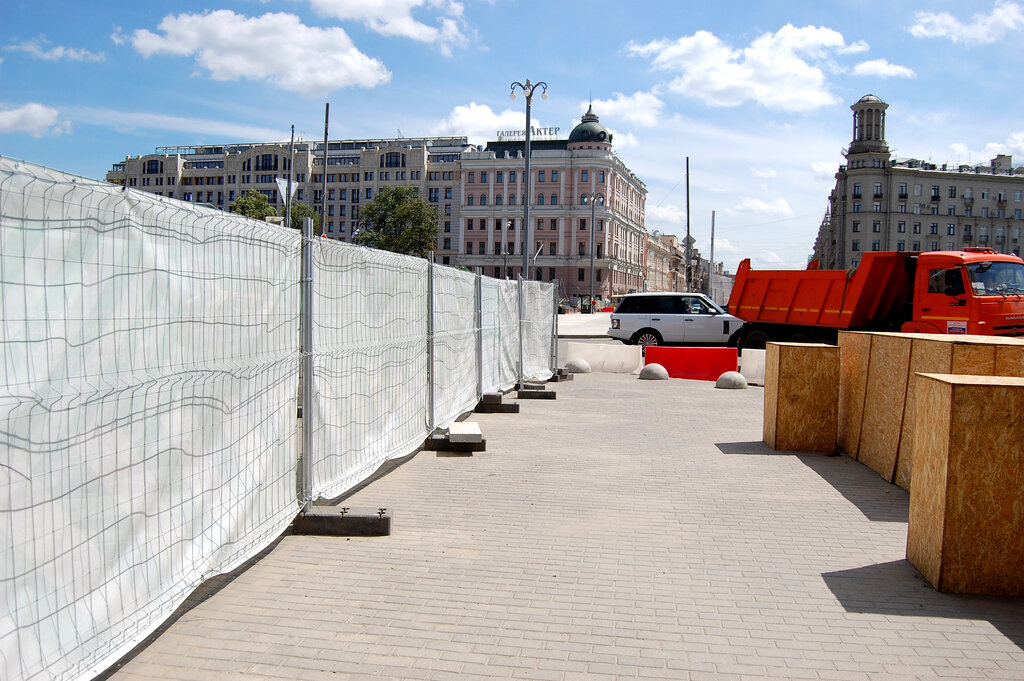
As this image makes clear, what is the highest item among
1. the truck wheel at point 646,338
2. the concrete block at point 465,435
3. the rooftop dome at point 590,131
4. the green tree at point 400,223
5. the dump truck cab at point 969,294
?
the rooftop dome at point 590,131

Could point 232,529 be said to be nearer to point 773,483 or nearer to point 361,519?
point 361,519

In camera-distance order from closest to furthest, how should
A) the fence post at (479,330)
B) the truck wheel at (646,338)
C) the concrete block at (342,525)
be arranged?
the concrete block at (342,525)
the fence post at (479,330)
the truck wheel at (646,338)

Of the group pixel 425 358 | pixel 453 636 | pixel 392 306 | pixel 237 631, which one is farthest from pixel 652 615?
pixel 425 358

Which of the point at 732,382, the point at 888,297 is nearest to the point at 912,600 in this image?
the point at 732,382

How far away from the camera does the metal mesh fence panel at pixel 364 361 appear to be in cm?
632

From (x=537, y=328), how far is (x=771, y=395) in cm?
827

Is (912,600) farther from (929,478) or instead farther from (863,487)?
(863,487)

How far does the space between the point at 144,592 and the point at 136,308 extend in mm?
1346

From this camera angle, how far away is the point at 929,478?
5203mm

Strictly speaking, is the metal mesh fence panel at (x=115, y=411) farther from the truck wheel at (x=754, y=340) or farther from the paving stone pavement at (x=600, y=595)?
the truck wheel at (x=754, y=340)

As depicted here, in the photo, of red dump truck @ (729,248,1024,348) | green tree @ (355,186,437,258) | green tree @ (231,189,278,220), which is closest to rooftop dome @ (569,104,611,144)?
green tree @ (355,186,437,258)

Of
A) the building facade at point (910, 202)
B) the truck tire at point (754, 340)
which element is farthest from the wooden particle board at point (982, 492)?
the building facade at point (910, 202)

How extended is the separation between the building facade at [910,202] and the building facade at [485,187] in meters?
32.6

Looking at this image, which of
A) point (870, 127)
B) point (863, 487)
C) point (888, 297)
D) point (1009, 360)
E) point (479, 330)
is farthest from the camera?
point (870, 127)
